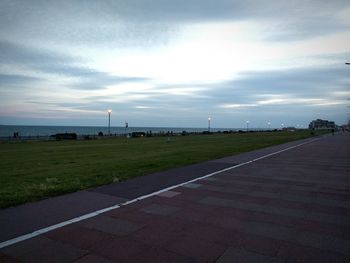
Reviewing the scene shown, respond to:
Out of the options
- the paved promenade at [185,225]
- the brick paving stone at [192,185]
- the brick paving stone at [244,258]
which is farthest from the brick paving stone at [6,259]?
the brick paving stone at [192,185]

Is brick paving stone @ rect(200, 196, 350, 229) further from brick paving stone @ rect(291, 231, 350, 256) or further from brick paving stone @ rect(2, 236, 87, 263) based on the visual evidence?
brick paving stone @ rect(2, 236, 87, 263)

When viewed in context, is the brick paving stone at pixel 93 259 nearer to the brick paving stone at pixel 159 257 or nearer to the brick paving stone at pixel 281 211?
the brick paving stone at pixel 159 257

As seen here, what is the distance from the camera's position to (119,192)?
834cm

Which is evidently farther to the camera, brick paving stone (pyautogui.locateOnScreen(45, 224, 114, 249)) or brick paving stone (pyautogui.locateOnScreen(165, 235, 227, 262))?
brick paving stone (pyautogui.locateOnScreen(45, 224, 114, 249))

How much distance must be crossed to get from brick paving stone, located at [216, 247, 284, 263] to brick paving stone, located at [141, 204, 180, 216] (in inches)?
83.2

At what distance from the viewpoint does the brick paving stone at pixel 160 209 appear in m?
6.52

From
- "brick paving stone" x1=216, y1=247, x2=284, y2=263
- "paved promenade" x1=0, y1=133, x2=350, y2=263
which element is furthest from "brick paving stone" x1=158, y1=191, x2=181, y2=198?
"brick paving stone" x1=216, y1=247, x2=284, y2=263

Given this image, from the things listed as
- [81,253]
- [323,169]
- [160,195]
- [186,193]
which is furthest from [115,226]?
[323,169]

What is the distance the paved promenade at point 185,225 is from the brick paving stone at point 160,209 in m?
0.02

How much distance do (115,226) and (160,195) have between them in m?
2.56

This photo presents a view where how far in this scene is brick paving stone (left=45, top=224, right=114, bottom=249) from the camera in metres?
4.84

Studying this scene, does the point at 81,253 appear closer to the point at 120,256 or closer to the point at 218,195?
the point at 120,256

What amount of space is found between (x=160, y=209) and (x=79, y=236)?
2.07m

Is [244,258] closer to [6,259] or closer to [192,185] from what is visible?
[6,259]
